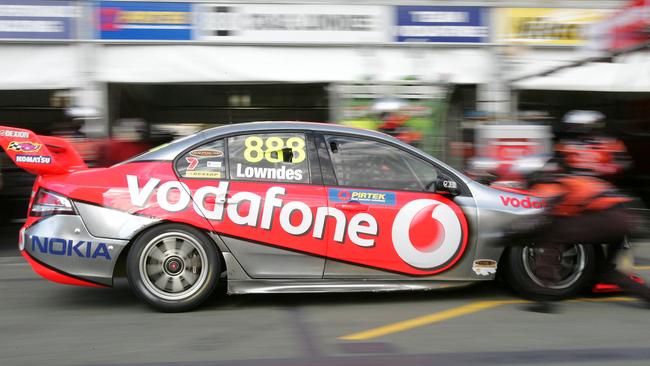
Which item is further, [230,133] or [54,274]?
[230,133]

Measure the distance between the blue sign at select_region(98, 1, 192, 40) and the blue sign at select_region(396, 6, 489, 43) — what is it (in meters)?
3.30

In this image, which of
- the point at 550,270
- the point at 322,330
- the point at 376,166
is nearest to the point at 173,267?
the point at 322,330

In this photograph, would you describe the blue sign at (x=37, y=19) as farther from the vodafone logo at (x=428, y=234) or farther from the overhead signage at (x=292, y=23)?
the vodafone logo at (x=428, y=234)

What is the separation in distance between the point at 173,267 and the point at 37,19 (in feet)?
19.6

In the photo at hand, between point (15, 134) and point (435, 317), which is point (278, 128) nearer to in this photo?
point (435, 317)

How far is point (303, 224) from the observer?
507cm

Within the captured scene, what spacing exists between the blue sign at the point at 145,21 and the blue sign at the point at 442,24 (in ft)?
10.8

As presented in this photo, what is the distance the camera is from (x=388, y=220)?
16.8 feet

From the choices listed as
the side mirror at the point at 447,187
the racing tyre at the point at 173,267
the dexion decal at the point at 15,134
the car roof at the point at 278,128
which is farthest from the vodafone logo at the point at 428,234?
the dexion decal at the point at 15,134

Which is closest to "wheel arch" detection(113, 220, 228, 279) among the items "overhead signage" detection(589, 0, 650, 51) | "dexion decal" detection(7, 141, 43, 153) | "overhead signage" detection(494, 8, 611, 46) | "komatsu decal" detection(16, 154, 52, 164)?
"komatsu decal" detection(16, 154, 52, 164)

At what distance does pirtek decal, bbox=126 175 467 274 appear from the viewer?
503cm

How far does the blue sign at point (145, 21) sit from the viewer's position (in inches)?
375

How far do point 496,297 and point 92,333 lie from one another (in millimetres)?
3293

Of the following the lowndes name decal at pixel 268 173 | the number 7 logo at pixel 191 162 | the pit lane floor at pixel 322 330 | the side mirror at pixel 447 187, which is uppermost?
the number 7 logo at pixel 191 162
